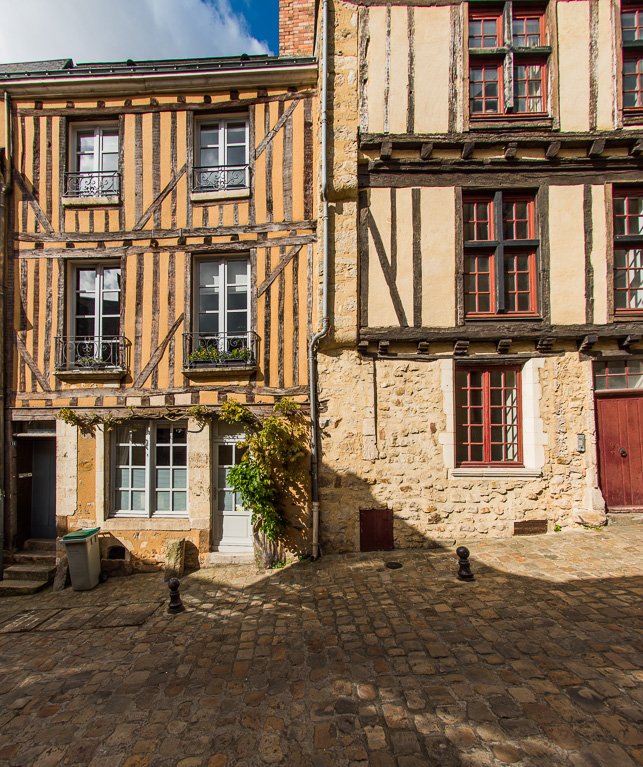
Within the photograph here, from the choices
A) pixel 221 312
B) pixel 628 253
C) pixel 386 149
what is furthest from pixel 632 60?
pixel 221 312

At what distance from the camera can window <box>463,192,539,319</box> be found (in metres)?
5.39

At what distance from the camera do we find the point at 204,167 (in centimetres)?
565

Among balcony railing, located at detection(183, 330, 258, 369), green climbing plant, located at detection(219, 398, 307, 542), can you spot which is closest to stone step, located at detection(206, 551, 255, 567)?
green climbing plant, located at detection(219, 398, 307, 542)

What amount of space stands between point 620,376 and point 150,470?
279 inches

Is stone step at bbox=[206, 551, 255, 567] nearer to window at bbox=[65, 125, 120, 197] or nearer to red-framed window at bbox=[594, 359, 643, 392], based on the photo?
red-framed window at bbox=[594, 359, 643, 392]

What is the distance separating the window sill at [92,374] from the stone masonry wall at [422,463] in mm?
3143

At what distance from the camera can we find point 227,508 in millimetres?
5578

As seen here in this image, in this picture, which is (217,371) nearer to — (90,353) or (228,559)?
(90,353)

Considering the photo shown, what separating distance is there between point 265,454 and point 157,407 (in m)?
1.91

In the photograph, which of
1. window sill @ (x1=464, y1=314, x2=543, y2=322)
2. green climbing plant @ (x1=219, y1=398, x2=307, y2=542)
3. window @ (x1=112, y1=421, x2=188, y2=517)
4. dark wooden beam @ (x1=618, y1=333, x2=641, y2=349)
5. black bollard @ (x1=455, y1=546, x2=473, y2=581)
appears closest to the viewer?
black bollard @ (x1=455, y1=546, x2=473, y2=581)

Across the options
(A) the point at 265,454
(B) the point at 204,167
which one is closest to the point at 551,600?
(A) the point at 265,454

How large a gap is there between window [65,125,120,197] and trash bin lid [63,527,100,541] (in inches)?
201

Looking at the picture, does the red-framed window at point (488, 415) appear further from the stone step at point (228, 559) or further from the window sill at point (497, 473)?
the stone step at point (228, 559)

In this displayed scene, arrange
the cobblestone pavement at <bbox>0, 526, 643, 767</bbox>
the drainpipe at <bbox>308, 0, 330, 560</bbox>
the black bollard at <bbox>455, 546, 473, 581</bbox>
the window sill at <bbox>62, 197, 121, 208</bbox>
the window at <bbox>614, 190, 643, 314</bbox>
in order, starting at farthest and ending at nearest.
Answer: the window sill at <bbox>62, 197, 121, 208</bbox> → the window at <bbox>614, 190, 643, 314</bbox> → the drainpipe at <bbox>308, 0, 330, 560</bbox> → the black bollard at <bbox>455, 546, 473, 581</bbox> → the cobblestone pavement at <bbox>0, 526, 643, 767</bbox>
